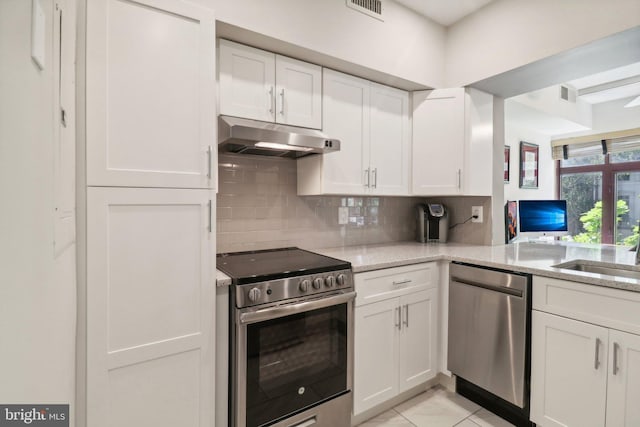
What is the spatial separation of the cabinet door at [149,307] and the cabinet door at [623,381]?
1839 millimetres

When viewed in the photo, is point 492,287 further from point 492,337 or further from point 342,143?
point 342,143

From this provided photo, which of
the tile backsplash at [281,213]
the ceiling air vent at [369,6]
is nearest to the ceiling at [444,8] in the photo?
the ceiling air vent at [369,6]

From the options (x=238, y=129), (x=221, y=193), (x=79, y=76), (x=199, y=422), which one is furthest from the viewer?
(x=221, y=193)

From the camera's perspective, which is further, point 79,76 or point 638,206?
point 638,206

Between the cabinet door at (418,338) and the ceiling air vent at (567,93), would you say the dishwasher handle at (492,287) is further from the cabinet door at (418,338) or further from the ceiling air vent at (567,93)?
the ceiling air vent at (567,93)

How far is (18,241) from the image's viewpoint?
57 cm

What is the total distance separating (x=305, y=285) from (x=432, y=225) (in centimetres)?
164

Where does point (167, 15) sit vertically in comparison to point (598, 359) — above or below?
above

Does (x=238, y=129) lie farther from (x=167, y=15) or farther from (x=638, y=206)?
(x=638, y=206)

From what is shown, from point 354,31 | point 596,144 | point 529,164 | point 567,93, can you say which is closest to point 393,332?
point 354,31

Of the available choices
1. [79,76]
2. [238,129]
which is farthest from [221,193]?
[79,76]

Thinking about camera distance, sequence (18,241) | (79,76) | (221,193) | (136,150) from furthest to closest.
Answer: (221,193) < (136,150) < (79,76) < (18,241)

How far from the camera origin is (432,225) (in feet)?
9.30

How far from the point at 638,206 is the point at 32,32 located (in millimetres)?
6415
